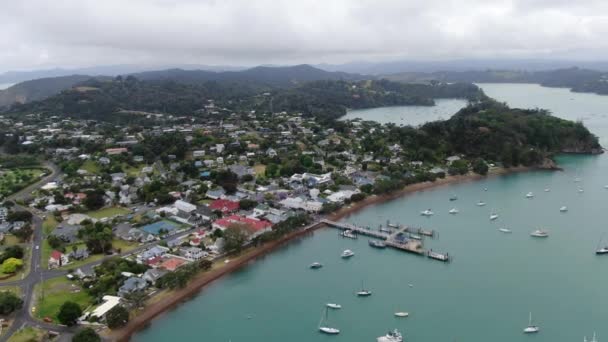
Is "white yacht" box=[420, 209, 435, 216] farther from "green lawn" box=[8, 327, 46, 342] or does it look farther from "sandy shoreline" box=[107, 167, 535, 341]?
"green lawn" box=[8, 327, 46, 342]

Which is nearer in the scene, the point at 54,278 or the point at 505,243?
the point at 54,278

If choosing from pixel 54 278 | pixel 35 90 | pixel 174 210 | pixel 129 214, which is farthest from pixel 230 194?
pixel 35 90

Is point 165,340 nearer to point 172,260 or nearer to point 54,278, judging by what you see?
point 172,260

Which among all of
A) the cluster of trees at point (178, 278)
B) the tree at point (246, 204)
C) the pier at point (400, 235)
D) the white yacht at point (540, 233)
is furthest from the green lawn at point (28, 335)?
the white yacht at point (540, 233)

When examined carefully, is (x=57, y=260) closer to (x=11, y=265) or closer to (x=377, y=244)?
(x=11, y=265)

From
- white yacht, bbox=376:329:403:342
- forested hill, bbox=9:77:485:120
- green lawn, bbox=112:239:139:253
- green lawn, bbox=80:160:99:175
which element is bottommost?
white yacht, bbox=376:329:403:342

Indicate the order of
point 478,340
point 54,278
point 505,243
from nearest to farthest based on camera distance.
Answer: point 478,340 → point 54,278 → point 505,243

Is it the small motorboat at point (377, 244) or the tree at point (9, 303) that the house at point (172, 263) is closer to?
the tree at point (9, 303)

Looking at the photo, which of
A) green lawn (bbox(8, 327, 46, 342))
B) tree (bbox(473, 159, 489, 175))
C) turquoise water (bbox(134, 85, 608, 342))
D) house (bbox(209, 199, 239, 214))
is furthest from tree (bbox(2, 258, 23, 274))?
tree (bbox(473, 159, 489, 175))
